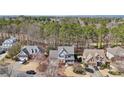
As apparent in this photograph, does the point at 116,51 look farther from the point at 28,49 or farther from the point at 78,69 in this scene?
the point at 28,49

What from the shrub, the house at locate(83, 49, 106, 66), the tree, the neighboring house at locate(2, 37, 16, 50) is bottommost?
the shrub

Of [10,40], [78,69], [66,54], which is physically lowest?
[78,69]

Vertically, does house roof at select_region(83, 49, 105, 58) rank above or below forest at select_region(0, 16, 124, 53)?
below

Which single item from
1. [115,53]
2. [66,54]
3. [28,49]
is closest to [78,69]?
[66,54]

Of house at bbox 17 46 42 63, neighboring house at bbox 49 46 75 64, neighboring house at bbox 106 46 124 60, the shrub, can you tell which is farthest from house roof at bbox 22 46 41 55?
neighboring house at bbox 106 46 124 60

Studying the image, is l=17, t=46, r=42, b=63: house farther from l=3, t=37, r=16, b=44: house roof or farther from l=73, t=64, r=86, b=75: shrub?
l=73, t=64, r=86, b=75: shrub
